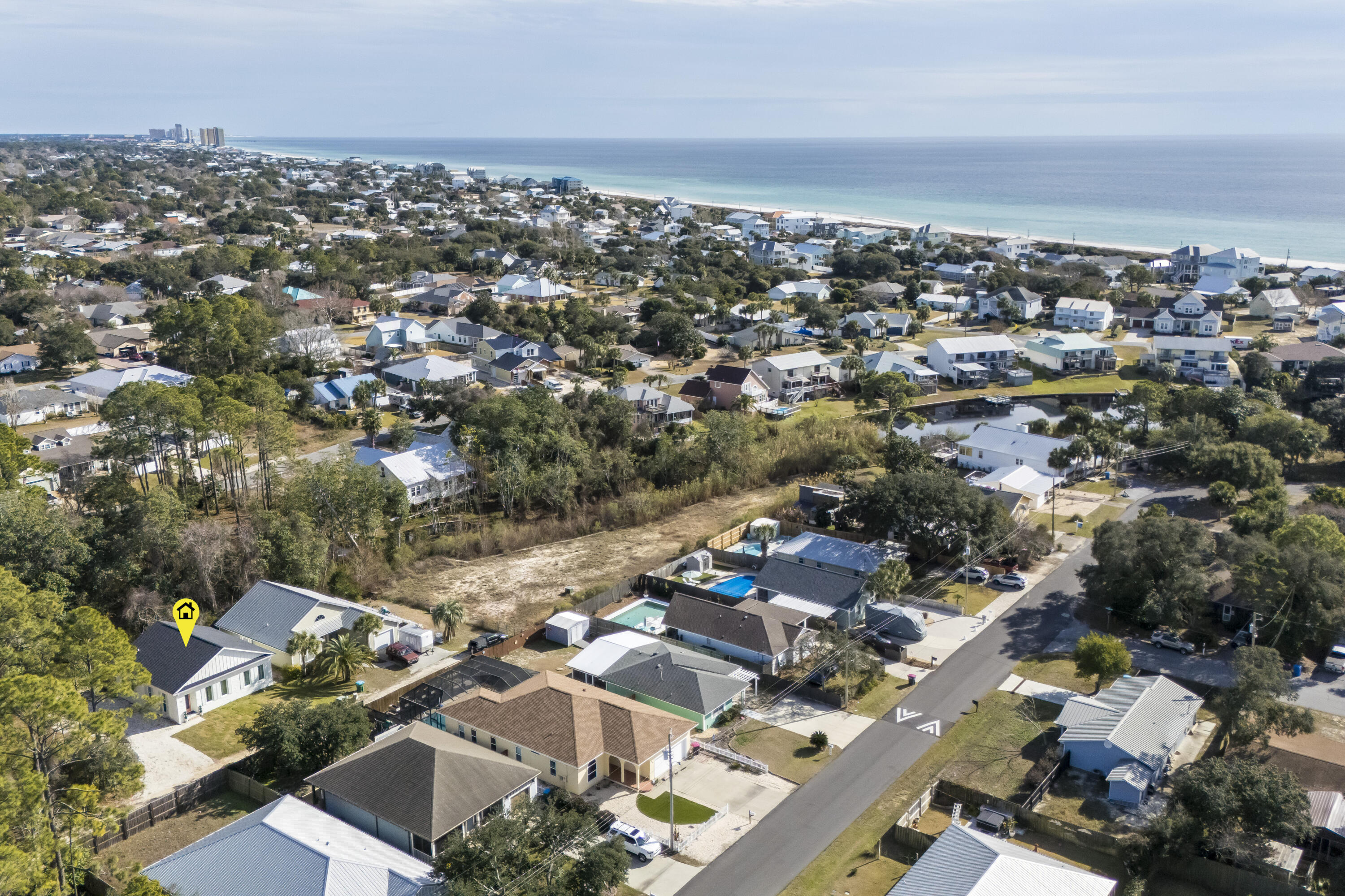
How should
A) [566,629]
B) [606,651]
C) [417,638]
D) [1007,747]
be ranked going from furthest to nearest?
[566,629] → [417,638] → [606,651] → [1007,747]

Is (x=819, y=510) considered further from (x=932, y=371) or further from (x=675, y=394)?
(x=932, y=371)

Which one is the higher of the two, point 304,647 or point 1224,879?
point 1224,879

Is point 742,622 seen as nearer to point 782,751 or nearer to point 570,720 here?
point 782,751

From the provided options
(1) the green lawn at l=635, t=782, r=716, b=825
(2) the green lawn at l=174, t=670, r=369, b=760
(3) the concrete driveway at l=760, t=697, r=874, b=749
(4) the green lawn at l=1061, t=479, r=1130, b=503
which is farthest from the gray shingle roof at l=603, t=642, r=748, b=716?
(4) the green lawn at l=1061, t=479, r=1130, b=503

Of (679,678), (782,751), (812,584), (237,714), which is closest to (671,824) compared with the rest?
(782,751)

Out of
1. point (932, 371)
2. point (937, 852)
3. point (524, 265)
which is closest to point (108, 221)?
point (524, 265)

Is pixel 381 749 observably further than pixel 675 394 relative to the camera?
No

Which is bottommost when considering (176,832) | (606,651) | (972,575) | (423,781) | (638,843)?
(176,832)

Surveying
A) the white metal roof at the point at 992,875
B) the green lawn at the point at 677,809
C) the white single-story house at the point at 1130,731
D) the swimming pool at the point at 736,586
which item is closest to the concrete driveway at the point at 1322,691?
the white single-story house at the point at 1130,731
